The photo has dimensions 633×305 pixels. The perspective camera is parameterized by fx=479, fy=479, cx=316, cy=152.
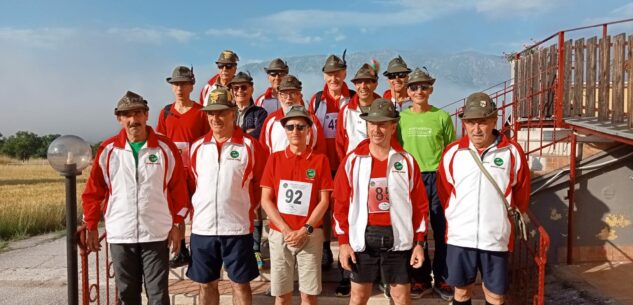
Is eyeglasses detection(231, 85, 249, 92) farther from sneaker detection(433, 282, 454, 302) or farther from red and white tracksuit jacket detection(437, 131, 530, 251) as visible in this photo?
sneaker detection(433, 282, 454, 302)

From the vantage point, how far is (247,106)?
5527mm

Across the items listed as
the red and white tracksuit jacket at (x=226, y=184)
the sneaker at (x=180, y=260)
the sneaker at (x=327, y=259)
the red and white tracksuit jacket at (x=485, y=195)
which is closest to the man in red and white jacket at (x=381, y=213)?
the red and white tracksuit jacket at (x=485, y=195)

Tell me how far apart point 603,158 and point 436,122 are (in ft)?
15.1

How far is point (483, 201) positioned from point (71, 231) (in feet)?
11.6

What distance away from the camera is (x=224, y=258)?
13.8 ft

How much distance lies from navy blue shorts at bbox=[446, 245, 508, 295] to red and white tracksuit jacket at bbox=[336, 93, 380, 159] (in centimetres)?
149

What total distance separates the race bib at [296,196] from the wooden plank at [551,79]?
671 centimetres

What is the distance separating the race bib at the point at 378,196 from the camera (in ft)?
12.9

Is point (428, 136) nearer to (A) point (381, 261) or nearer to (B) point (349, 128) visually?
(B) point (349, 128)

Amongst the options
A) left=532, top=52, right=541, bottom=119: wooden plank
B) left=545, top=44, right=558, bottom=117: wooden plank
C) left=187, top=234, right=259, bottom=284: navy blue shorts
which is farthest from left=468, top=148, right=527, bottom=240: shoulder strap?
left=532, top=52, right=541, bottom=119: wooden plank

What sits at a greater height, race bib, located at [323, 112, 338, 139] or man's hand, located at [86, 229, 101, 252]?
race bib, located at [323, 112, 338, 139]

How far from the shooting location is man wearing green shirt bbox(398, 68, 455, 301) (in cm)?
469

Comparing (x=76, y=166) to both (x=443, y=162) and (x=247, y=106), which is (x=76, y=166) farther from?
(x=443, y=162)

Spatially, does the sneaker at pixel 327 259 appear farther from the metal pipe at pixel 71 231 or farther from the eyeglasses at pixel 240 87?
the metal pipe at pixel 71 231
